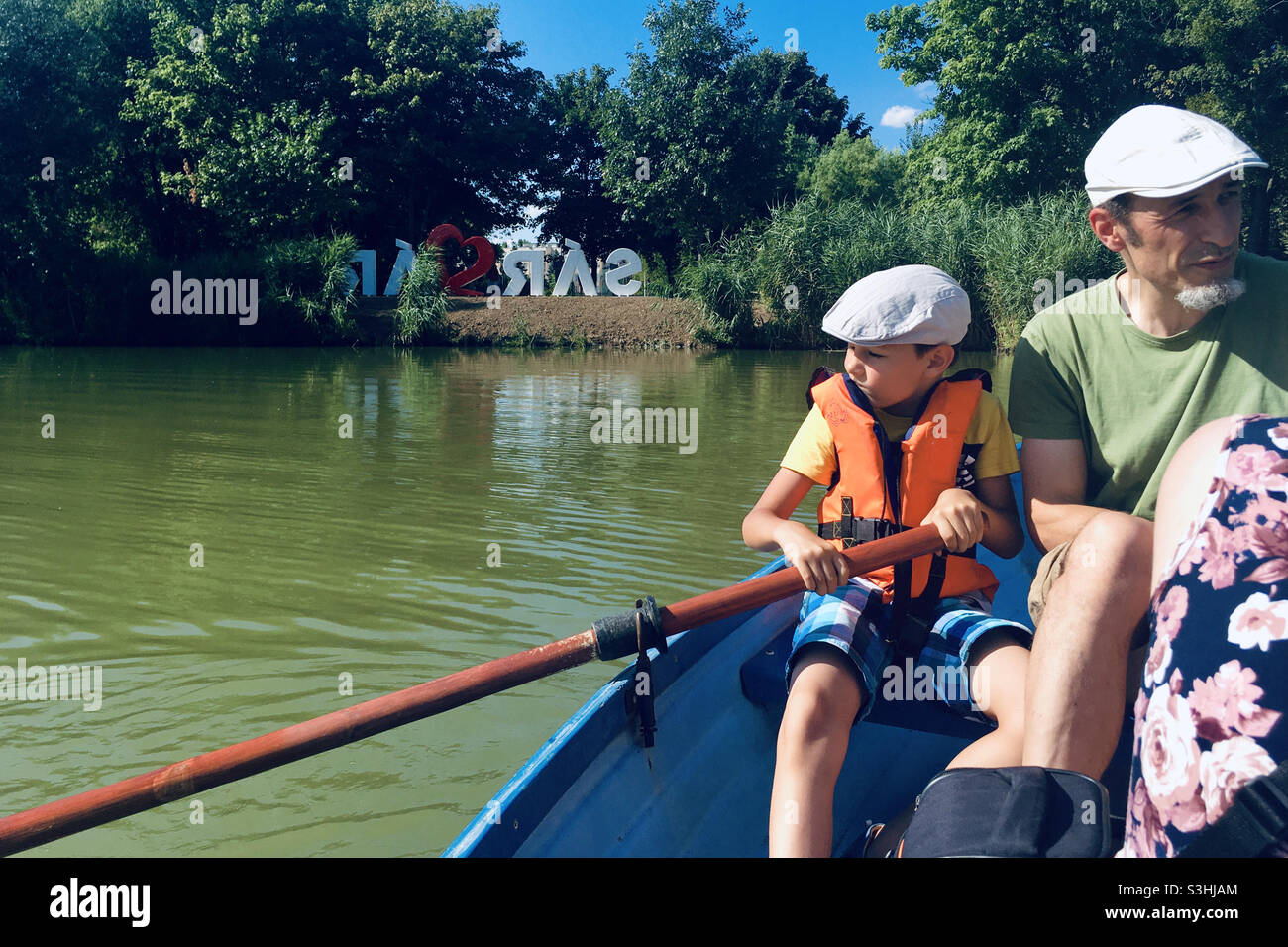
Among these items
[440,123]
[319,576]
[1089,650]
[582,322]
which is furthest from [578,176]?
[1089,650]

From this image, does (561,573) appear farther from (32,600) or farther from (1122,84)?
(1122,84)

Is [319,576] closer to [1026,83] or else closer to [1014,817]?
[1014,817]

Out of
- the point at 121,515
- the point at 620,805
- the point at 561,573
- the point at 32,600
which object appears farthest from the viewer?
the point at 121,515

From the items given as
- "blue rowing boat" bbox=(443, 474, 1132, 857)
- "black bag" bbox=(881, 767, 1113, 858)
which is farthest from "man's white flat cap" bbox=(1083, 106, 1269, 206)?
"black bag" bbox=(881, 767, 1113, 858)

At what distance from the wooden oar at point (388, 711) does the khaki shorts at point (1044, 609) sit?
0.22 meters

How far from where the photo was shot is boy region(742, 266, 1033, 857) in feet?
7.36

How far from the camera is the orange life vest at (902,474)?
2.50 m

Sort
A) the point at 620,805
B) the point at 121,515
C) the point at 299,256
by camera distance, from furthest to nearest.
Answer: the point at 299,256
the point at 121,515
the point at 620,805

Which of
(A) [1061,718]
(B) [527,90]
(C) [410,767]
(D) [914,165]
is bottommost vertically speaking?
(C) [410,767]

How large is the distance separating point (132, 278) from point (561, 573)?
20.1 metres

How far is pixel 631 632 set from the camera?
7.41ft

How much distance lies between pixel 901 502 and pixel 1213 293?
0.77 meters
